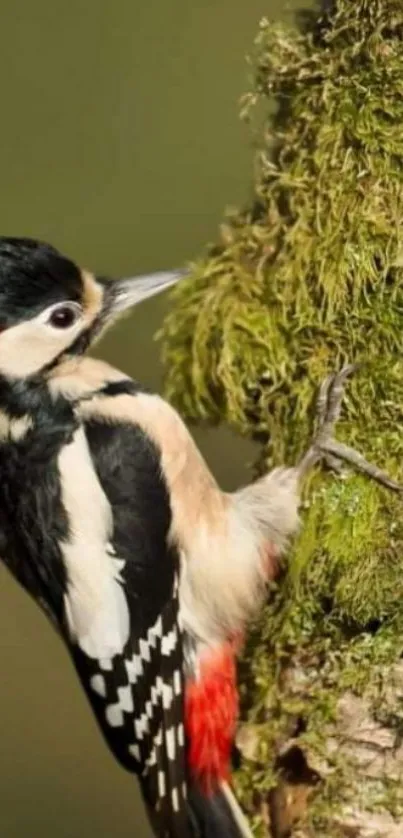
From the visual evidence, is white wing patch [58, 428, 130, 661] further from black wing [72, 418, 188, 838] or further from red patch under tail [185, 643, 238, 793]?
red patch under tail [185, 643, 238, 793]

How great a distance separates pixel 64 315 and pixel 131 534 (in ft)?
0.90

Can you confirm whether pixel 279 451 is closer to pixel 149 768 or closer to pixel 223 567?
pixel 223 567

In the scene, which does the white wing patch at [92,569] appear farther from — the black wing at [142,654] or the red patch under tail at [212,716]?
the red patch under tail at [212,716]

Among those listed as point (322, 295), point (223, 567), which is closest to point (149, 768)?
point (223, 567)

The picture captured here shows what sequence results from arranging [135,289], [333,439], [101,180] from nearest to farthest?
1. [333,439]
2. [135,289]
3. [101,180]

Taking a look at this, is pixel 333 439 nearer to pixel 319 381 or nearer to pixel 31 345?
pixel 319 381

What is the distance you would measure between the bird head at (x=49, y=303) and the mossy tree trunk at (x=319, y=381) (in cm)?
13

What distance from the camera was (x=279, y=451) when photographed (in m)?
1.95

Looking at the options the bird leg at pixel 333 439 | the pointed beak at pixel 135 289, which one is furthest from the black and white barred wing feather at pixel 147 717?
the pointed beak at pixel 135 289

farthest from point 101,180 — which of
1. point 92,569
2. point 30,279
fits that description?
point 92,569

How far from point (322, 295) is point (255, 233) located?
0.15m

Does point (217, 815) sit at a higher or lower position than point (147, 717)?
lower

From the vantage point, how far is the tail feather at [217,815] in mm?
1867

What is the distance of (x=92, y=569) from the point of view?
6.12 feet
